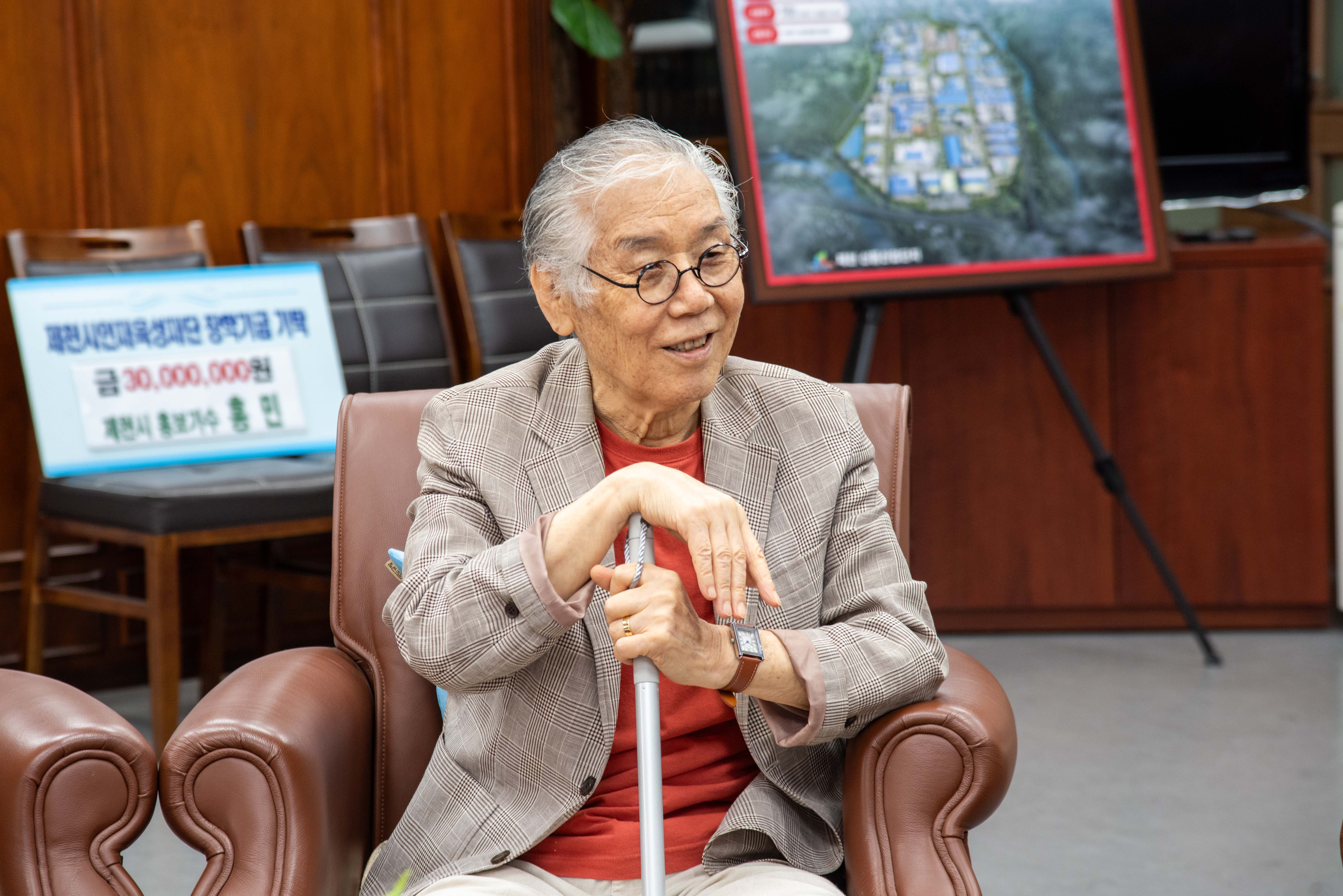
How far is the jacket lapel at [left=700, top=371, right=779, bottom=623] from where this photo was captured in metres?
1.48

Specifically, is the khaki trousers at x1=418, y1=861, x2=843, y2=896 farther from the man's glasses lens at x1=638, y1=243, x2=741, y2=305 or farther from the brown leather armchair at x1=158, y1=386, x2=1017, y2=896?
the man's glasses lens at x1=638, y1=243, x2=741, y2=305

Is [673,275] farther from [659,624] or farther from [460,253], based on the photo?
[460,253]

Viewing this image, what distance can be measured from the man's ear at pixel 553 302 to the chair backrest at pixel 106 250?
2083 mm

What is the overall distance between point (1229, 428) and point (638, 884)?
2.88m

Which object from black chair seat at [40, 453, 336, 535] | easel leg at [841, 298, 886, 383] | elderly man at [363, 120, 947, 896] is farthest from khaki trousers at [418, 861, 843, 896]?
easel leg at [841, 298, 886, 383]

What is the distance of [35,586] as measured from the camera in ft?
10.6

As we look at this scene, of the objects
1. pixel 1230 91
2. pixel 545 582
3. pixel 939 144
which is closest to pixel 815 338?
pixel 939 144

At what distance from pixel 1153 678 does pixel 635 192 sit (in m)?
2.50

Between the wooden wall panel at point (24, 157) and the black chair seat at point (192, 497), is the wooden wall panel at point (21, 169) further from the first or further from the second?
the black chair seat at point (192, 497)

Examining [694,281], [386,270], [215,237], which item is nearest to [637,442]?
[694,281]

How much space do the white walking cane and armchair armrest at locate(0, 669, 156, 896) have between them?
473 mm

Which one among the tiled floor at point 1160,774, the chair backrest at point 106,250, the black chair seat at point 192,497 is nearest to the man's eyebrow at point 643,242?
the tiled floor at point 1160,774

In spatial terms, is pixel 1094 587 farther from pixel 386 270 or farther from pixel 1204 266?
pixel 386 270

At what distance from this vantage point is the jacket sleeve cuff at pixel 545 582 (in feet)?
4.16
